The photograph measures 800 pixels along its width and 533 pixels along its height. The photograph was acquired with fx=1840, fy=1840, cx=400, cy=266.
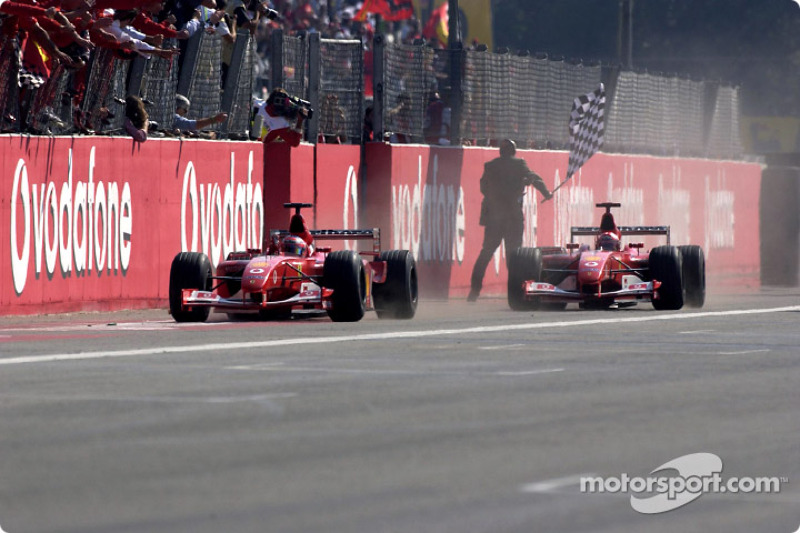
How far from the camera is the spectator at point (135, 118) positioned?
1980 cm

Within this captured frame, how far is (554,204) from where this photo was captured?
1123 inches

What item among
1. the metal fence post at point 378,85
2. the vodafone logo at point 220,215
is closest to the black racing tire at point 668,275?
the vodafone logo at point 220,215

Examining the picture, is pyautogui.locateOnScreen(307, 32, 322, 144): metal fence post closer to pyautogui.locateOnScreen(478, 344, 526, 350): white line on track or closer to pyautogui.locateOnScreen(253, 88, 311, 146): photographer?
pyautogui.locateOnScreen(253, 88, 311, 146): photographer

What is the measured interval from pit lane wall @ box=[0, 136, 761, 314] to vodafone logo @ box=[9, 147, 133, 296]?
2 centimetres

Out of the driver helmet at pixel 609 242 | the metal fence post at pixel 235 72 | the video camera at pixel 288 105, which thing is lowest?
the driver helmet at pixel 609 242

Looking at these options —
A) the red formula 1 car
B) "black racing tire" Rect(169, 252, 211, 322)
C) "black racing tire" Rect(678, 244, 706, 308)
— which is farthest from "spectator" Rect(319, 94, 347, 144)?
"black racing tire" Rect(169, 252, 211, 322)

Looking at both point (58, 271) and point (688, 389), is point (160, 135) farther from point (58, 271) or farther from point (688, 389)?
point (688, 389)

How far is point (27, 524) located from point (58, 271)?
12226 millimetres

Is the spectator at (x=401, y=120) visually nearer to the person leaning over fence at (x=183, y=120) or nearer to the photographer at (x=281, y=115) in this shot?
the photographer at (x=281, y=115)

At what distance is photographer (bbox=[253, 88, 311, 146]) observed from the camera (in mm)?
22250

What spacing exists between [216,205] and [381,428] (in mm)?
12831

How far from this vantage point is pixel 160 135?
67.2 feet

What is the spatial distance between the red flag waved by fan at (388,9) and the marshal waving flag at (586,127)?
13.8 meters

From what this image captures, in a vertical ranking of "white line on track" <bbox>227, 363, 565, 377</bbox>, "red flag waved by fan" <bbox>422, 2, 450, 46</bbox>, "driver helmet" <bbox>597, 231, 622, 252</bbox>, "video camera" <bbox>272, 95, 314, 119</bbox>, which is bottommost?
"white line on track" <bbox>227, 363, 565, 377</bbox>
